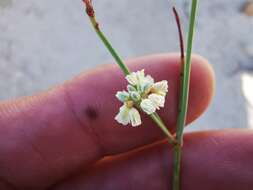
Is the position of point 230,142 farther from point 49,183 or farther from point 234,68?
point 234,68

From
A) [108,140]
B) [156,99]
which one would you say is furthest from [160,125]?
[108,140]

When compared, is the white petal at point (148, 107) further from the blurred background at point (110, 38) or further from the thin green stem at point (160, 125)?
the blurred background at point (110, 38)

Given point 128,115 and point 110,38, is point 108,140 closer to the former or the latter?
point 128,115

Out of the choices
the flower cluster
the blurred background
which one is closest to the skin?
the flower cluster

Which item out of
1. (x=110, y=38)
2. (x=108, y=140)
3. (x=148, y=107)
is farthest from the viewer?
(x=110, y=38)

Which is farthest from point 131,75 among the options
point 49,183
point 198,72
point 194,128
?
point 194,128
